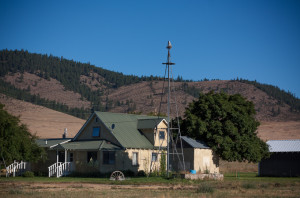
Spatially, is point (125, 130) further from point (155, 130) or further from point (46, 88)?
point (46, 88)

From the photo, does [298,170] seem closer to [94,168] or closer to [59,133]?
[94,168]

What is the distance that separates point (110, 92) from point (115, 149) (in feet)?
499

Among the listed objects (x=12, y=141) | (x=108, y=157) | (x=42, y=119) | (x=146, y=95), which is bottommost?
(x=108, y=157)

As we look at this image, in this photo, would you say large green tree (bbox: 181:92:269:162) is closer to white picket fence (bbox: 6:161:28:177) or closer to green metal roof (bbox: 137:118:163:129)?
green metal roof (bbox: 137:118:163:129)

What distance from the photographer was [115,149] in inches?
1737

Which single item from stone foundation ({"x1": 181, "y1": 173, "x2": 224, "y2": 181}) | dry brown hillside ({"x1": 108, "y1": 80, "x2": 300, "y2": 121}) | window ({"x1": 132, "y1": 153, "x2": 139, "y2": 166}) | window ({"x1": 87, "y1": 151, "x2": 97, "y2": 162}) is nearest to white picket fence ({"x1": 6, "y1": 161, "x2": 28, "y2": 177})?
window ({"x1": 87, "y1": 151, "x2": 97, "y2": 162})

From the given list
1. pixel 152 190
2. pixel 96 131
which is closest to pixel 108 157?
pixel 96 131

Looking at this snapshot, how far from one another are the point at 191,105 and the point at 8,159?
20.0 metres

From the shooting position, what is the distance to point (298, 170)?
50281 millimetres

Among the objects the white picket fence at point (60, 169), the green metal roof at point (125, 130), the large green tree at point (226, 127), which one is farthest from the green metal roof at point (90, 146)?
the large green tree at point (226, 127)

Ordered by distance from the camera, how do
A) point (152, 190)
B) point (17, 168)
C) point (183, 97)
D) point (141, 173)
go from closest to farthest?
point (152, 190)
point (141, 173)
point (17, 168)
point (183, 97)

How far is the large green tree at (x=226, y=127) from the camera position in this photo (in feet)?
152

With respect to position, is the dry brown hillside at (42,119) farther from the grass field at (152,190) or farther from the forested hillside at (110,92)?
the grass field at (152,190)

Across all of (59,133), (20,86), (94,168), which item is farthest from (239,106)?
(20,86)
